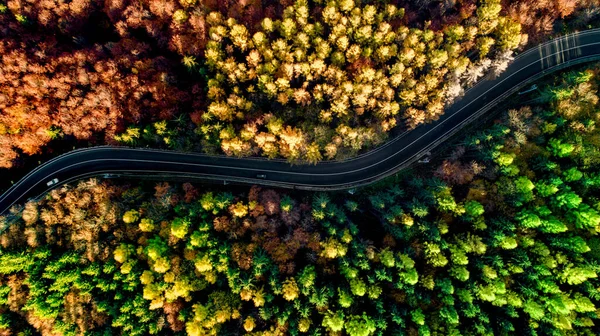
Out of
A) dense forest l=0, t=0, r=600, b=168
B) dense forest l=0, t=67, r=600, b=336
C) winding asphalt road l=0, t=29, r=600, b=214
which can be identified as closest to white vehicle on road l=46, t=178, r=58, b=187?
winding asphalt road l=0, t=29, r=600, b=214

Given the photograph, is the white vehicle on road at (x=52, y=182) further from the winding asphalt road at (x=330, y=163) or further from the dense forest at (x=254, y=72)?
the dense forest at (x=254, y=72)

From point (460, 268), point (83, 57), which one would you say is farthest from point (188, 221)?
point (460, 268)

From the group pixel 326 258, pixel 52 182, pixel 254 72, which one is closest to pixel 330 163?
pixel 326 258

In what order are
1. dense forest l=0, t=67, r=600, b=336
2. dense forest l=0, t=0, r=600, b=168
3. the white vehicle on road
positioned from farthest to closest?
the white vehicle on road, dense forest l=0, t=0, r=600, b=168, dense forest l=0, t=67, r=600, b=336

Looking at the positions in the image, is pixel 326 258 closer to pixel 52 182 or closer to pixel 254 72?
pixel 254 72

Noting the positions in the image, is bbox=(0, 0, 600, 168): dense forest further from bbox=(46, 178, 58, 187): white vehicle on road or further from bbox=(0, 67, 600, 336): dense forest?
bbox=(0, 67, 600, 336): dense forest

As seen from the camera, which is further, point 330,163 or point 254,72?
point 330,163

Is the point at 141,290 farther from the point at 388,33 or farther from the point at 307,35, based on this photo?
the point at 388,33
